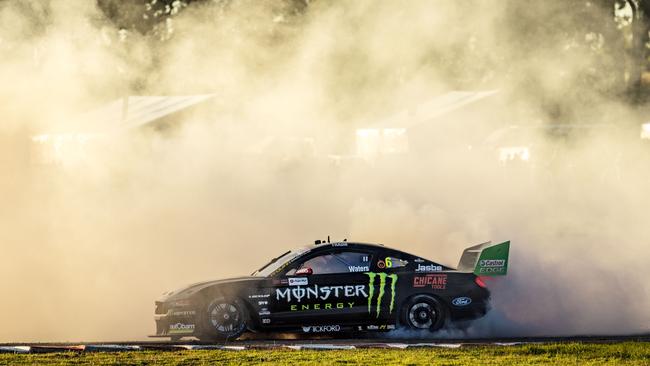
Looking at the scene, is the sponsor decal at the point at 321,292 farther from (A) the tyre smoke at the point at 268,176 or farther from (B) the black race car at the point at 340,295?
(A) the tyre smoke at the point at 268,176

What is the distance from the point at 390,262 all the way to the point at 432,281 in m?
0.53

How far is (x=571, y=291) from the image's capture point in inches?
587

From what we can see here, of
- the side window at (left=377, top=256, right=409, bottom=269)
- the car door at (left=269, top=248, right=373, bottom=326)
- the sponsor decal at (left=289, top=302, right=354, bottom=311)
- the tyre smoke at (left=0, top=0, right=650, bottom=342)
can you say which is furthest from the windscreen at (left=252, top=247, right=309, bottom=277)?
the tyre smoke at (left=0, top=0, right=650, bottom=342)

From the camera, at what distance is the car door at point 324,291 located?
13336 millimetres

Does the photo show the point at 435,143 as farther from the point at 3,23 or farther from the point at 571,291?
the point at 571,291

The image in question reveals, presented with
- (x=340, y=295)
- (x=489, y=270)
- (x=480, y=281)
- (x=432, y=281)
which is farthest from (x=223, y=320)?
(x=489, y=270)

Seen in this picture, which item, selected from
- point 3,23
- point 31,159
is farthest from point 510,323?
point 3,23

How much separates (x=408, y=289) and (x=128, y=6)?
17.5 metres

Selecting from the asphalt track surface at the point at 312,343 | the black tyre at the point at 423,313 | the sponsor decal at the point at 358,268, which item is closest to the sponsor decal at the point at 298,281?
the sponsor decal at the point at 358,268

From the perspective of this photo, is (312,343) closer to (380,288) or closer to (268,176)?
(380,288)

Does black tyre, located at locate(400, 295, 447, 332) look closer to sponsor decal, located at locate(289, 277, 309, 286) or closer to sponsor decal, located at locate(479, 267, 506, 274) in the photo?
sponsor decal, located at locate(479, 267, 506, 274)

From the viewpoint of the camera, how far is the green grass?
10.9m

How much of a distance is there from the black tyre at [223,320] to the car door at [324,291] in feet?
1.21

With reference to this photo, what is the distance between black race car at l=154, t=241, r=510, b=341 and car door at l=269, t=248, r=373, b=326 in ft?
0.04
